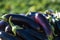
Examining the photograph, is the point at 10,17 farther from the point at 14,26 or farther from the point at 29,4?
the point at 29,4

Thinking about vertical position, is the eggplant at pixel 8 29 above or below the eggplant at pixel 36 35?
above

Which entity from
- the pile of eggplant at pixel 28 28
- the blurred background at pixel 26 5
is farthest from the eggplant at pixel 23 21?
the blurred background at pixel 26 5

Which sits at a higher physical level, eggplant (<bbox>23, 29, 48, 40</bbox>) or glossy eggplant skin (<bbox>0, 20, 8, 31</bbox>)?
glossy eggplant skin (<bbox>0, 20, 8, 31</bbox>)

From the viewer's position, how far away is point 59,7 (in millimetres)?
5469

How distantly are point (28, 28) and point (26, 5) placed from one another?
13.8 feet

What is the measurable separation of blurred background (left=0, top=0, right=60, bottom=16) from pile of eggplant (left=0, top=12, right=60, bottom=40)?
12.4 ft

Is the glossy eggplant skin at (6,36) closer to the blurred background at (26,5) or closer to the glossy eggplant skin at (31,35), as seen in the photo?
the glossy eggplant skin at (31,35)

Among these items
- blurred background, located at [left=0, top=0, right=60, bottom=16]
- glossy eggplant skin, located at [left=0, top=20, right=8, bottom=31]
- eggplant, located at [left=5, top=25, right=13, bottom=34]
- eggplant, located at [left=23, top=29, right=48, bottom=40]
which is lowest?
eggplant, located at [left=23, top=29, right=48, bottom=40]

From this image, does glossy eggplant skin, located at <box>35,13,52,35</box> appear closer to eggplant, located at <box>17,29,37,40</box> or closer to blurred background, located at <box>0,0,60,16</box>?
eggplant, located at <box>17,29,37,40</box>

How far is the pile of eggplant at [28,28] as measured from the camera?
165 cm

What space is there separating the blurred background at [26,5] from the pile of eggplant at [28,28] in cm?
377

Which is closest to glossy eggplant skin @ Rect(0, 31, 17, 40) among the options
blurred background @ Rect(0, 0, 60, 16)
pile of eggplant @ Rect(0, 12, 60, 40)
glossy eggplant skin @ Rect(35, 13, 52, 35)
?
pile of eggplant @ Rect(0, 12, 60, 40)

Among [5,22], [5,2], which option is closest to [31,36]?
[5,22]

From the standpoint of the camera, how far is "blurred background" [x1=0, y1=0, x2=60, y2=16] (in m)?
5.61
